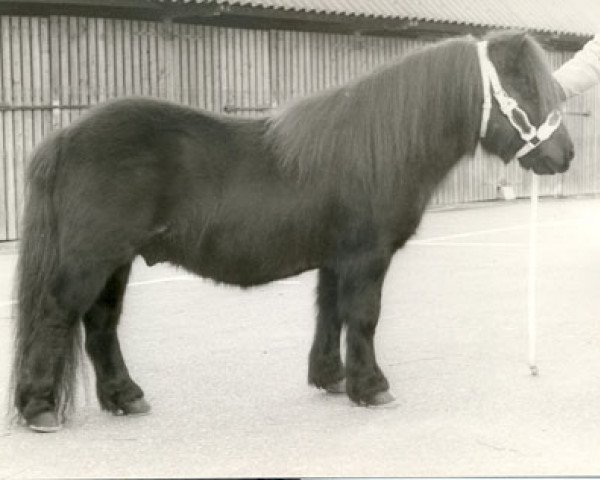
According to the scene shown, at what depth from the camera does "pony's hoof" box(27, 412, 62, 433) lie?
14.9 ft

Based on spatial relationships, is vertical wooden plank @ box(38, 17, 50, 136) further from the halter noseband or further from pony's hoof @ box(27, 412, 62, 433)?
the halter noseband

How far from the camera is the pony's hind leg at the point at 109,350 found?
15.9 feet

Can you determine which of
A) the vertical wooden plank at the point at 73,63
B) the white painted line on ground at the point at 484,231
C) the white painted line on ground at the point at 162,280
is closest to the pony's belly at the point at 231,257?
the white painted line on ground at the point at 162,280

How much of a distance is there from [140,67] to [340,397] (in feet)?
34.2

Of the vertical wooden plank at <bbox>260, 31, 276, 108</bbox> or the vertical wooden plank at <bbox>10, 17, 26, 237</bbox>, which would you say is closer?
the vertical wooden plank at <bbox>10, 17, 26, 237</bbox>

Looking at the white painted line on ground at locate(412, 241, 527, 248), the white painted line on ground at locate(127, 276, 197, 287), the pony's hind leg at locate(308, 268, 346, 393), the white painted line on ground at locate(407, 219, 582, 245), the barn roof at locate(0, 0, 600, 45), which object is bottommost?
the white painted line on ground at locate(407, 219, 582, 245)

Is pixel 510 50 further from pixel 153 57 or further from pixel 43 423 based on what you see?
pixel 153 57

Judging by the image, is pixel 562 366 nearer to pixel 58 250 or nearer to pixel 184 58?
pixel 58 250

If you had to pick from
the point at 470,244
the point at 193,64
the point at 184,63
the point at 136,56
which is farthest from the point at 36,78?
the point at 470,244

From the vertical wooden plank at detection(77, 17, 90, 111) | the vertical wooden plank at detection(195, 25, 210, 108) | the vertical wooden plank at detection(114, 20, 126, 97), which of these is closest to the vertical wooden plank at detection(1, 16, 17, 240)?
the vertical wooden plank at detection(77, 17, 90, 111)

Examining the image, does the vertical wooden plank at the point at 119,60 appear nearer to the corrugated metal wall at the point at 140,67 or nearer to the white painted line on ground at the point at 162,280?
the corrugated metal wall at the point at 140,67

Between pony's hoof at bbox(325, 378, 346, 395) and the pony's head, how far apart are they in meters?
1.54

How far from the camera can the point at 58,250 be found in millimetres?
4578

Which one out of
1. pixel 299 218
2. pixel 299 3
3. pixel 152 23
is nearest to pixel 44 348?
pixel 299 218
